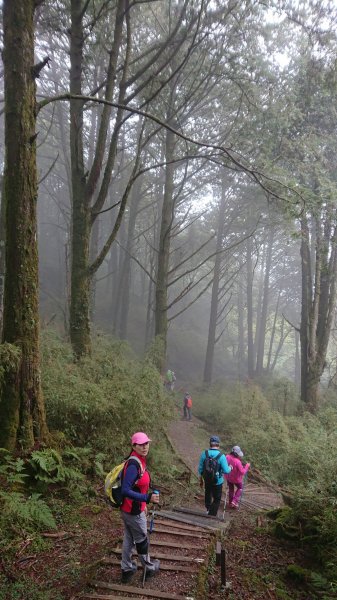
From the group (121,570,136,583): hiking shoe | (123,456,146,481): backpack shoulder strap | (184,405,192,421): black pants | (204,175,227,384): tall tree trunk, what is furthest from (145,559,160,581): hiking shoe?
(204,175,227,384): tall tree trunk

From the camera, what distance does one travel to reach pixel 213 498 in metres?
6.77

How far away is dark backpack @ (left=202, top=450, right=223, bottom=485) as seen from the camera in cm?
661

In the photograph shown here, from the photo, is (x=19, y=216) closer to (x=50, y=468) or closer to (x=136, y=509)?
(x=50, y=468)

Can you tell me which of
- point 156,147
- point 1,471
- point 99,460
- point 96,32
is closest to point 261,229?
point 156,147

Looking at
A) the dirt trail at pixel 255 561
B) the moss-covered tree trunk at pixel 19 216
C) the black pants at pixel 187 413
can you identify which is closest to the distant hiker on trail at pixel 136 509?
the dirt trail at pixel 255 561

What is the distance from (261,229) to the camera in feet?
90.2

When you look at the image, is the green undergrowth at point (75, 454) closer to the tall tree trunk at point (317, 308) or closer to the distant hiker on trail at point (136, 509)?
the distant hiker on trail at point (136, 509)

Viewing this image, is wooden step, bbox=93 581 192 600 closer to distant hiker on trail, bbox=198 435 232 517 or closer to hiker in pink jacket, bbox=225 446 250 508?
distant hiker on trail, bbox=198 435 232 517

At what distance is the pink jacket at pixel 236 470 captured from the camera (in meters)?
7.84

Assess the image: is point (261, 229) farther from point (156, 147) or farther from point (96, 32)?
point (96, 32)

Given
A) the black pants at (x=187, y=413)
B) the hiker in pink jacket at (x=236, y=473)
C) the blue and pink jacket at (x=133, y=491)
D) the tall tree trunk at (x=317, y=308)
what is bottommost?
the black pants at (x=187, y=413)

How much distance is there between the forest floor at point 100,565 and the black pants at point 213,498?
0.52 metres

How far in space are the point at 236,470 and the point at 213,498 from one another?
1296 millimetres

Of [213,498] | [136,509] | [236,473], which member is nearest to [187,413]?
[236,473]
